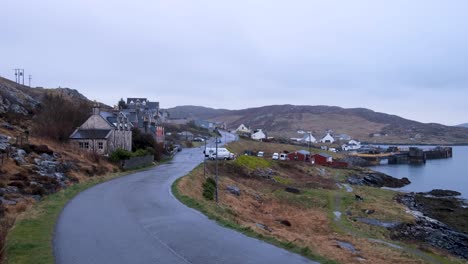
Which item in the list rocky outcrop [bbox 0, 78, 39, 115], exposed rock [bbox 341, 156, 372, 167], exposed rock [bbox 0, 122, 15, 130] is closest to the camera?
exposed rock [bbox 0, 122, 15, 130]

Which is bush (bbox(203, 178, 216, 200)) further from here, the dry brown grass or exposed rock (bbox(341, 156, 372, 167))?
exposed rock (bbox(341, 156, 372, 167))

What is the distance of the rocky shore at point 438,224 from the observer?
32500mm

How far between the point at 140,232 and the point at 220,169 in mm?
40295

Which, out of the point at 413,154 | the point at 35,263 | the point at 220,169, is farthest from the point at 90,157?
the point at 413,154

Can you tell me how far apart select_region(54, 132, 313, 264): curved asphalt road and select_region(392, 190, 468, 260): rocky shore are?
1816 cm

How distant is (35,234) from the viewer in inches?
632

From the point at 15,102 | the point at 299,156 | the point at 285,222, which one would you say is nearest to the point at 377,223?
the point at 285,222

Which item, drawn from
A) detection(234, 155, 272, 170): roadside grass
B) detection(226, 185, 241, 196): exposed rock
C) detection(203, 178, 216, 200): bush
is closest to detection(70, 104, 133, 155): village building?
detection(234, 155, 272, 170): roadside grass

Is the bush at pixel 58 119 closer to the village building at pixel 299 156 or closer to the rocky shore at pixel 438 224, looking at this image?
the rocky shore at pixel 438 224

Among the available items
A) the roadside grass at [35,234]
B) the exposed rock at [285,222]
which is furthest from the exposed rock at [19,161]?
the exposed rock at [285,222]

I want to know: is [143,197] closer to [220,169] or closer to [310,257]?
[310,257]

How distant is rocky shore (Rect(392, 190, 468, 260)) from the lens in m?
32.5

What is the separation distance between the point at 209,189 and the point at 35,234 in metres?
21.6

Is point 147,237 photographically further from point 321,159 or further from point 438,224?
point 321,159
